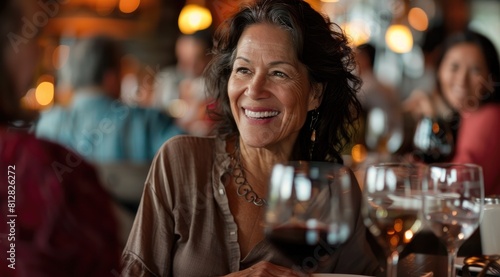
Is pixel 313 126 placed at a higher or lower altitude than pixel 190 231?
higher

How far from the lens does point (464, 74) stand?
394 centimetres

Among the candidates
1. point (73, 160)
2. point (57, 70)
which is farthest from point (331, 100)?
point (57, 70)

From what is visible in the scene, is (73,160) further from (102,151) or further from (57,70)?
(57,70)

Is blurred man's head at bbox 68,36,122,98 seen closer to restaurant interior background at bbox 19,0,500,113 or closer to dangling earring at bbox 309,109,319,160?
restaurant interior background at bbox 19,0,500,113

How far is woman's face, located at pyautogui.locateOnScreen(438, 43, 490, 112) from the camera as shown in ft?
12.8

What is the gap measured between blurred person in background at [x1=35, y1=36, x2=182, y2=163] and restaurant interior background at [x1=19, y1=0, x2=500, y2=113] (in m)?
1.65

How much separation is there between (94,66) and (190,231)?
2740 mm

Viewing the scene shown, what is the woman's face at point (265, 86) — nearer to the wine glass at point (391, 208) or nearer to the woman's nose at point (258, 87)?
the woman's nose at point (258, 87)

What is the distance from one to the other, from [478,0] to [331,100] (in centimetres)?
847

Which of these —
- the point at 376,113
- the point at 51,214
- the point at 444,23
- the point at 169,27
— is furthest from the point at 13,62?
the point at 444,23

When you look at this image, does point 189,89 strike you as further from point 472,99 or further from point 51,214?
point 51,214

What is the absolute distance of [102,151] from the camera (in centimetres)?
441

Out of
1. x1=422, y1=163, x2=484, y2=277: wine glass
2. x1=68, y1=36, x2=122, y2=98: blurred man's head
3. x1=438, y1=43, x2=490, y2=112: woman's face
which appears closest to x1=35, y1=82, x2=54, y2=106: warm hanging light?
x1=68, y1=36, x2=122, y2=98: blurred man's head

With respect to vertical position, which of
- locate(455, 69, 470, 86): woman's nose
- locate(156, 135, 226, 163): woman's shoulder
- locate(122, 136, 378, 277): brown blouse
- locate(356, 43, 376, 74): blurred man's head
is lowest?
locate(122, 136, 378, 277): brown blouse
